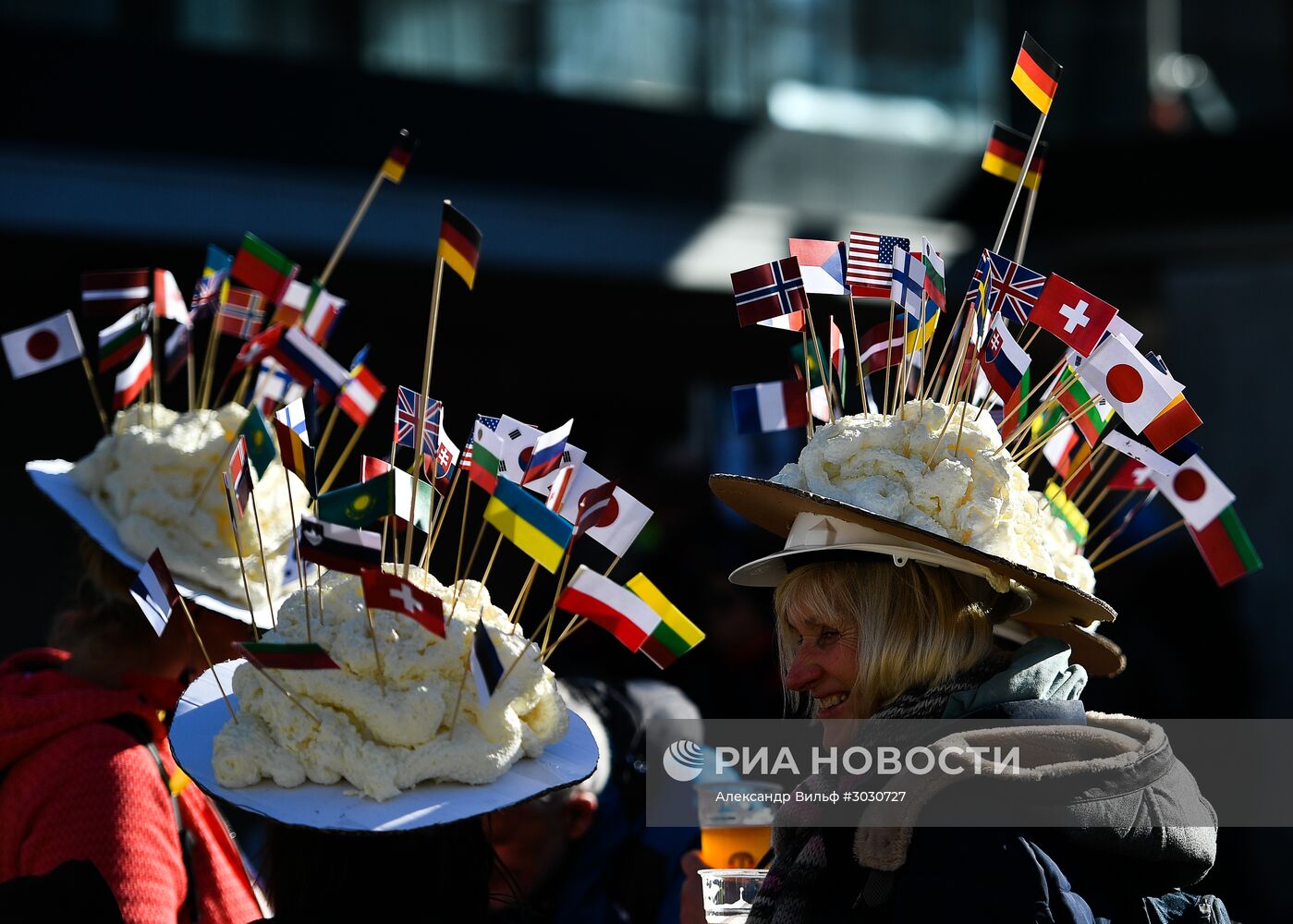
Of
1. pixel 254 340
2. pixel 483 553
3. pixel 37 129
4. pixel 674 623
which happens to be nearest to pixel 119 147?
pixel 37 129

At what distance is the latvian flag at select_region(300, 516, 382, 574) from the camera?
6.06 feet

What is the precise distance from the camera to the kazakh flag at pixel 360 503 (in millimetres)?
1843

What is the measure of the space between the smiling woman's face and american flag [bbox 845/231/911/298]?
1.84 feet

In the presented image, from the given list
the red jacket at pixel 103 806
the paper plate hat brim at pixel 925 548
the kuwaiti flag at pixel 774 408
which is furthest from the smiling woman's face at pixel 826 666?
the red jacket at pixel 103 806

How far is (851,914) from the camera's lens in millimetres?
1945

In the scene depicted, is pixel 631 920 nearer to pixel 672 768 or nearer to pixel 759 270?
pixel 672 768

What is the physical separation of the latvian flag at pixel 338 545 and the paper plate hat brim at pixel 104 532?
0.71 m

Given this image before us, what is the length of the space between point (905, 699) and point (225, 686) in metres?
1.02

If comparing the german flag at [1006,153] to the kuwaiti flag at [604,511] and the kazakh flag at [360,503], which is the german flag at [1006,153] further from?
the kazakh flag at [360,503]

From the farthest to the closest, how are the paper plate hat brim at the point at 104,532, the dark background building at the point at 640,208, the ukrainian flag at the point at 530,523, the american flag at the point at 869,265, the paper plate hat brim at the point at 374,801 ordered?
the dark background building at the point at 640,208
the paper plate hat brim at the point at 104,532
the american flag at the point at 869,265
the ukrainian flag at the point at 530,523
the paper plate hat brim at the point at 374,801

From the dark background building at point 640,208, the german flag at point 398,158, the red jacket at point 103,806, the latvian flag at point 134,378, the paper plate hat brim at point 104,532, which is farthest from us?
the dark background building at point 640,208

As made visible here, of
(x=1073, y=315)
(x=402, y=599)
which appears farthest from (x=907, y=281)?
(x=402, y=599)

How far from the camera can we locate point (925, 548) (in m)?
2.12

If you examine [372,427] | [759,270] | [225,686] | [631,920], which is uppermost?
[759,270]
